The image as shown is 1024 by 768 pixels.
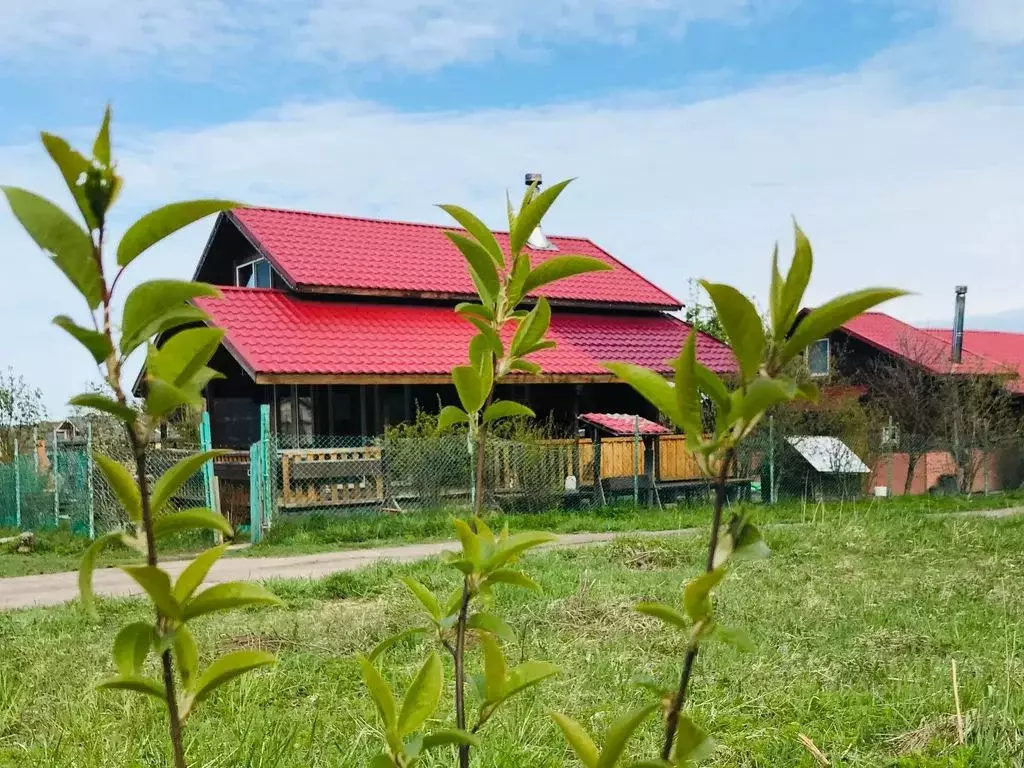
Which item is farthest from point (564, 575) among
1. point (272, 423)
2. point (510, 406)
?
point (272, 423)

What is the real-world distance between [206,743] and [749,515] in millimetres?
2997

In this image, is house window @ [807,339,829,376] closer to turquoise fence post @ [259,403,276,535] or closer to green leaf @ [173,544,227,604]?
turquoise fence post @ [259,403,276,535]

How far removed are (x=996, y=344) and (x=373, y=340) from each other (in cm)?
2752

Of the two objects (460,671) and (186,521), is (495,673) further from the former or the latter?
(186,521)

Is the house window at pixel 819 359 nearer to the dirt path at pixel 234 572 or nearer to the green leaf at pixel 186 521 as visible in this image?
the dirt path at pixel 234 572

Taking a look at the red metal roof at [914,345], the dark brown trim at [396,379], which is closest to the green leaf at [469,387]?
the dark brown trim at [396,379]

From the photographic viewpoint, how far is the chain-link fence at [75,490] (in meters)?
14.4

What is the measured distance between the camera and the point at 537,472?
16.2m

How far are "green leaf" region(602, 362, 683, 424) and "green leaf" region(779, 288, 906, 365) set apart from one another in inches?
5.3

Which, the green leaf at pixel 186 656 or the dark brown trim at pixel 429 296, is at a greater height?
the dark brown trim at pixel 429 296

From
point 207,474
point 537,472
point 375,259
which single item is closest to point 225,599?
point 207,474

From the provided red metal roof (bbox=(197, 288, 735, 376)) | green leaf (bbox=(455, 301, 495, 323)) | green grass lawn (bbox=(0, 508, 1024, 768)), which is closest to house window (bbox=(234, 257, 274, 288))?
red metal roof (bbox=(197, 288, 735, 376))

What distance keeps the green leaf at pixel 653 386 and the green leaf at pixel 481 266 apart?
353 millimetres

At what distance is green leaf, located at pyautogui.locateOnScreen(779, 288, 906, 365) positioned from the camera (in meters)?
1.01
